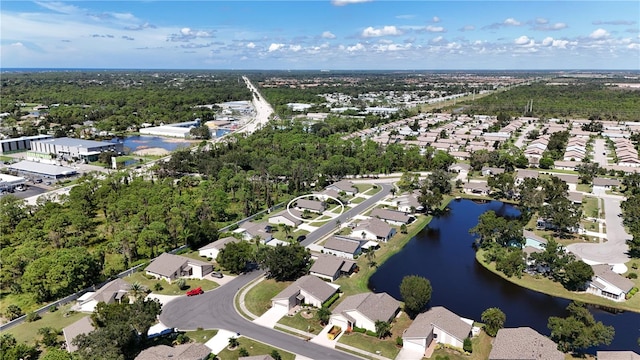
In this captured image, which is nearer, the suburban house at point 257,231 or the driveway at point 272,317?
the driveway at point 272,317

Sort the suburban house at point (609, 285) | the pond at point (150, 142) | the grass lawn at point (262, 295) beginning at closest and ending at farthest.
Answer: the grass lawn at point (262, 295) → the suburban house at point (609, 285) → the pond at point (150, 142)

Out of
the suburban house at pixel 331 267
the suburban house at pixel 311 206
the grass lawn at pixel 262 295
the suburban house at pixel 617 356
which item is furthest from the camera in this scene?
the suburban house at pixel 311 206

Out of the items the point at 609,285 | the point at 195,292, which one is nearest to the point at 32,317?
the point at 195,292

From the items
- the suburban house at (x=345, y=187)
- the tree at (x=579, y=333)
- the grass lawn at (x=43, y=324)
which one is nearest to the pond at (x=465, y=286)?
the tree at (x=579, y=333)

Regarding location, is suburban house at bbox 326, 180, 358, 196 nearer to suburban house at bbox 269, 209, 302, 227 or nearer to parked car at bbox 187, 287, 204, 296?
suburban house at bbox 269, 209, 302, 227

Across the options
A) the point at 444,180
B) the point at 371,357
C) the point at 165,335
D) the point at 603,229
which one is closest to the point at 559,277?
the point at 603,229

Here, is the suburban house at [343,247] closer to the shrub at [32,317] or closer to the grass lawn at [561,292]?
Result: the grass lawn at [561,292]
